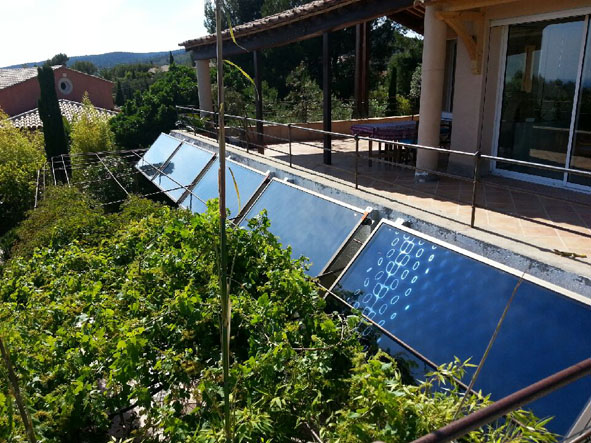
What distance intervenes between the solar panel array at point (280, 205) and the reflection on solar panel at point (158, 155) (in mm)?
1263

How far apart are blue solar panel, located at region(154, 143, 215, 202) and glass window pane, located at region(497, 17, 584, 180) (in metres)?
5.83

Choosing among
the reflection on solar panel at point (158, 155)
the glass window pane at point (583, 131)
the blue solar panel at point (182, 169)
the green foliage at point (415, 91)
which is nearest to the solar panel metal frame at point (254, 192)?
the blue solar panel at point (182, 169)

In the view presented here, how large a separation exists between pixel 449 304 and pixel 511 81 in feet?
16.5

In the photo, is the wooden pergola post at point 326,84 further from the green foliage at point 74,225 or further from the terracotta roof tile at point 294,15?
the green foliage at point 74,225

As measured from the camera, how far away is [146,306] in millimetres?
3670

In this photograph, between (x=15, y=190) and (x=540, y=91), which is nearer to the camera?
(x=540, y=91)

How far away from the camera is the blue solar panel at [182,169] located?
9.69 metres

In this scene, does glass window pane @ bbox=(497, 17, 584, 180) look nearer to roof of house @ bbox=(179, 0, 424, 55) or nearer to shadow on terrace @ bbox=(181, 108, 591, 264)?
shadow on terrace @ bbox=(181, 108, 591, 264)

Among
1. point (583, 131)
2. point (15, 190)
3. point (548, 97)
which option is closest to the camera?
point (583, 131)

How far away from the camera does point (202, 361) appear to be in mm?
3344

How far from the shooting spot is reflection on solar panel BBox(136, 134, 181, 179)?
1227 centimetres

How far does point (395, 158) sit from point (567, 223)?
397 cm

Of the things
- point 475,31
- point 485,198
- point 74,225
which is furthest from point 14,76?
point 485,198

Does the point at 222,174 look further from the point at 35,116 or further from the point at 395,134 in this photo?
the point at 35,116
